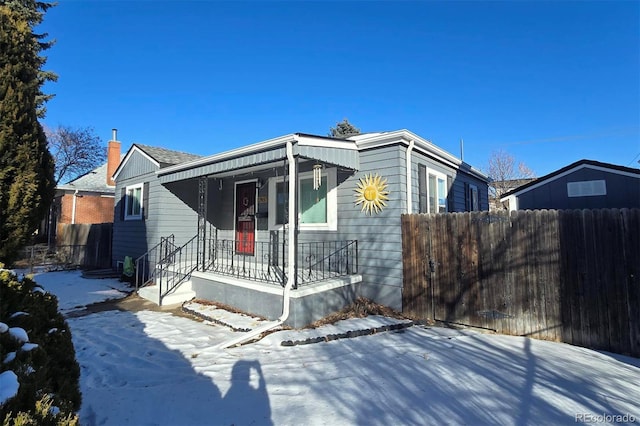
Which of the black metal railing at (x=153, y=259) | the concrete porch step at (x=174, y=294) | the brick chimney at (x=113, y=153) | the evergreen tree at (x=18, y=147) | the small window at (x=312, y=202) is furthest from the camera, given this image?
the brick chimney at (x=113, y=153)

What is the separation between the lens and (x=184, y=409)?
296 centimetres

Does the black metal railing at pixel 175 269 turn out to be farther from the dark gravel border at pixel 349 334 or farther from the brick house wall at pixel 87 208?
the brick house wall at pixel 87 208

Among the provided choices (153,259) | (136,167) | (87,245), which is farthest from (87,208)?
(153,259)

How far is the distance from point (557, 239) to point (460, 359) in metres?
2.52

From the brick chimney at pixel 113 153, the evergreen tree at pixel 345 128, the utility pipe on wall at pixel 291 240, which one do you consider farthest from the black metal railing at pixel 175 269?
the evergreen tree at pixel 345 128

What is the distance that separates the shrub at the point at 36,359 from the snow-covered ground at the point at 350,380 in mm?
930

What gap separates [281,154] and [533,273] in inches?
184

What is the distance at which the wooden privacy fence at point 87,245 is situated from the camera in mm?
12983

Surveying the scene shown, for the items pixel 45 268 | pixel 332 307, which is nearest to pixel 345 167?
pixel 332 307

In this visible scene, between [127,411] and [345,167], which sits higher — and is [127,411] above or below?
below

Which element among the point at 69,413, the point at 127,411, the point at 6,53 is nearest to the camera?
the point at 69,413

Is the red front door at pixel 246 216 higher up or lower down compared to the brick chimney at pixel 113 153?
lower down

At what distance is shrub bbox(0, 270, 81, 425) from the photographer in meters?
1.45

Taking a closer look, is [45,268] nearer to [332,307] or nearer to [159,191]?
[159,191]
